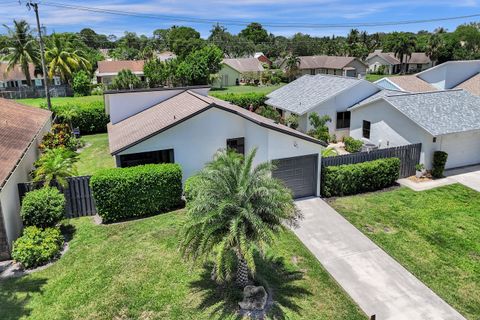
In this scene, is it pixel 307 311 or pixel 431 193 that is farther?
pixel 431 193

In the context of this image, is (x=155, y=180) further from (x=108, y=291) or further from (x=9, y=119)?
(x=9, y=119)

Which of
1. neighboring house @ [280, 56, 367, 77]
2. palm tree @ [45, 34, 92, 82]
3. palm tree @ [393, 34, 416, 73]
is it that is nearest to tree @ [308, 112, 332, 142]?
palm tree @ [45, 34, 92, 82]

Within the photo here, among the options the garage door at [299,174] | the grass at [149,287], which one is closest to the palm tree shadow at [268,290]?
the grass at [149,287]

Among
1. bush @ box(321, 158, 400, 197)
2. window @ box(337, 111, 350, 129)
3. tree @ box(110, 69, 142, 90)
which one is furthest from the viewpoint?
tree @ box(110, 69, 142, 90)

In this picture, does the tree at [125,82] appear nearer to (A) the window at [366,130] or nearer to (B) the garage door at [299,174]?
(A) the window at [366,130]

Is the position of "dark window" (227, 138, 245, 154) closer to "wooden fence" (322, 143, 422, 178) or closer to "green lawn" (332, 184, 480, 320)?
"wooden fence" (322, 143, 422, 178)

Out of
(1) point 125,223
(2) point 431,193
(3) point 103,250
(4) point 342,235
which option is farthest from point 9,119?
(2) point 431,193

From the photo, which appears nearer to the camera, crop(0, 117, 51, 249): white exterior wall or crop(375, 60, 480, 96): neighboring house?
crop(0, 117, 51, 249): white exterior wall

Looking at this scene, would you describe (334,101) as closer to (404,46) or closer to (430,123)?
(430,123)
